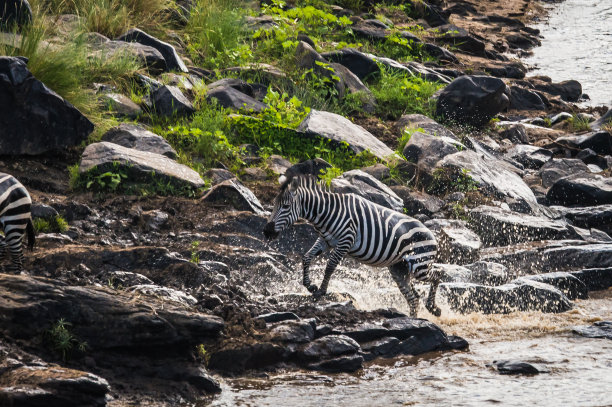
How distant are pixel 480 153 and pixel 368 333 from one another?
29.7 ft

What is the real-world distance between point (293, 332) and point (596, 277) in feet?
18.8

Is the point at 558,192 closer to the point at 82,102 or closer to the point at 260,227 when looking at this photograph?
the point at 260,227

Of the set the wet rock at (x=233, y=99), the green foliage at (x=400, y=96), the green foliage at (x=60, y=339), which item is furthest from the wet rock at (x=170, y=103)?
the green foliage at (x=60, y=339)

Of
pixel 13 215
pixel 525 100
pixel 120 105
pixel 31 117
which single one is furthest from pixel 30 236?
pixel 525 100

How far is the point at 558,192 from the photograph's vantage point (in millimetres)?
15391

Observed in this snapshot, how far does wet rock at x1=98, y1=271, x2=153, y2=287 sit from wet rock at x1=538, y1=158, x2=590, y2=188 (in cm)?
1004

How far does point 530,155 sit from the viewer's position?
58.5ft

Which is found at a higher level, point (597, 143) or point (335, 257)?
point (597, 143)

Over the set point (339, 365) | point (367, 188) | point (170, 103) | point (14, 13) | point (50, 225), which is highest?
point (14, 13)

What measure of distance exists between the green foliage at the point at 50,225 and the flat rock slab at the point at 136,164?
57.2 inches

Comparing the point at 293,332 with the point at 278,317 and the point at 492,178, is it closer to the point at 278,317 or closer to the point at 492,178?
the point at 278,317

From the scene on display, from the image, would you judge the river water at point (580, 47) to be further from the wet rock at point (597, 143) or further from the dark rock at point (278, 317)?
the dark rock at point (278, 317)

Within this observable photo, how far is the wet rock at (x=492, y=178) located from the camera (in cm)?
1455

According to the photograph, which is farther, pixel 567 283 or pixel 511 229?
pixel 511 229
